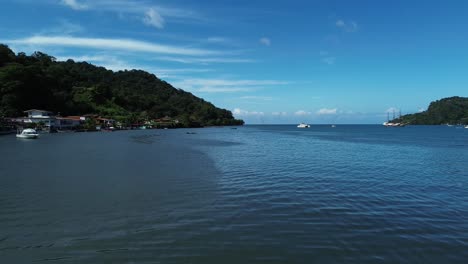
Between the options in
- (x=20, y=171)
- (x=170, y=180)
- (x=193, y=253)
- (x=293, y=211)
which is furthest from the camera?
(x=20, y=171)

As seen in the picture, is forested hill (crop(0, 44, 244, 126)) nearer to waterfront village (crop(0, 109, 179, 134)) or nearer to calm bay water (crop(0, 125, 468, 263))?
waterfront village (crop(0, 109, 179, 134))

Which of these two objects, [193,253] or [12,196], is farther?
[12,196]

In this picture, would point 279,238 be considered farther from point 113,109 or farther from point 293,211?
point 113,109

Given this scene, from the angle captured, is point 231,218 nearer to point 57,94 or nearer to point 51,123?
point 51,123

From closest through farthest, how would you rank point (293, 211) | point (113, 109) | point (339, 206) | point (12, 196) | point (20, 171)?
1. point (293, 211)
2. point (339, 206)
3. point (12, 196)
4. point (20, 171)
5. point (113, 109)

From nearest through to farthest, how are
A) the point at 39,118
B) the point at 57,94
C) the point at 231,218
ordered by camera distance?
the point at 231,218
the point at 39,118
the point at 57,94

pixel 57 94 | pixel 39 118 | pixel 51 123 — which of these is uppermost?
pixel 57 94

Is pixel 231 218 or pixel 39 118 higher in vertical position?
pixel 39 118

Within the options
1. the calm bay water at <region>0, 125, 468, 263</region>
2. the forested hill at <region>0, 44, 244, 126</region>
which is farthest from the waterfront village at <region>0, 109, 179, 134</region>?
the calm bay water at <region>0, 125, 468, 263</region>

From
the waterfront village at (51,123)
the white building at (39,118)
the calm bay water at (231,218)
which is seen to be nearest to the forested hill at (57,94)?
A: the waterfront village at (51,123)

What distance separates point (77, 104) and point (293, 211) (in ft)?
455

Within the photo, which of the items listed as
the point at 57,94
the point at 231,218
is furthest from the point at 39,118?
the point at 231,218

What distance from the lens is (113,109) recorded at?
143125 millimetres

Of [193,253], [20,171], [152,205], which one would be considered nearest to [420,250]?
[193,253]
